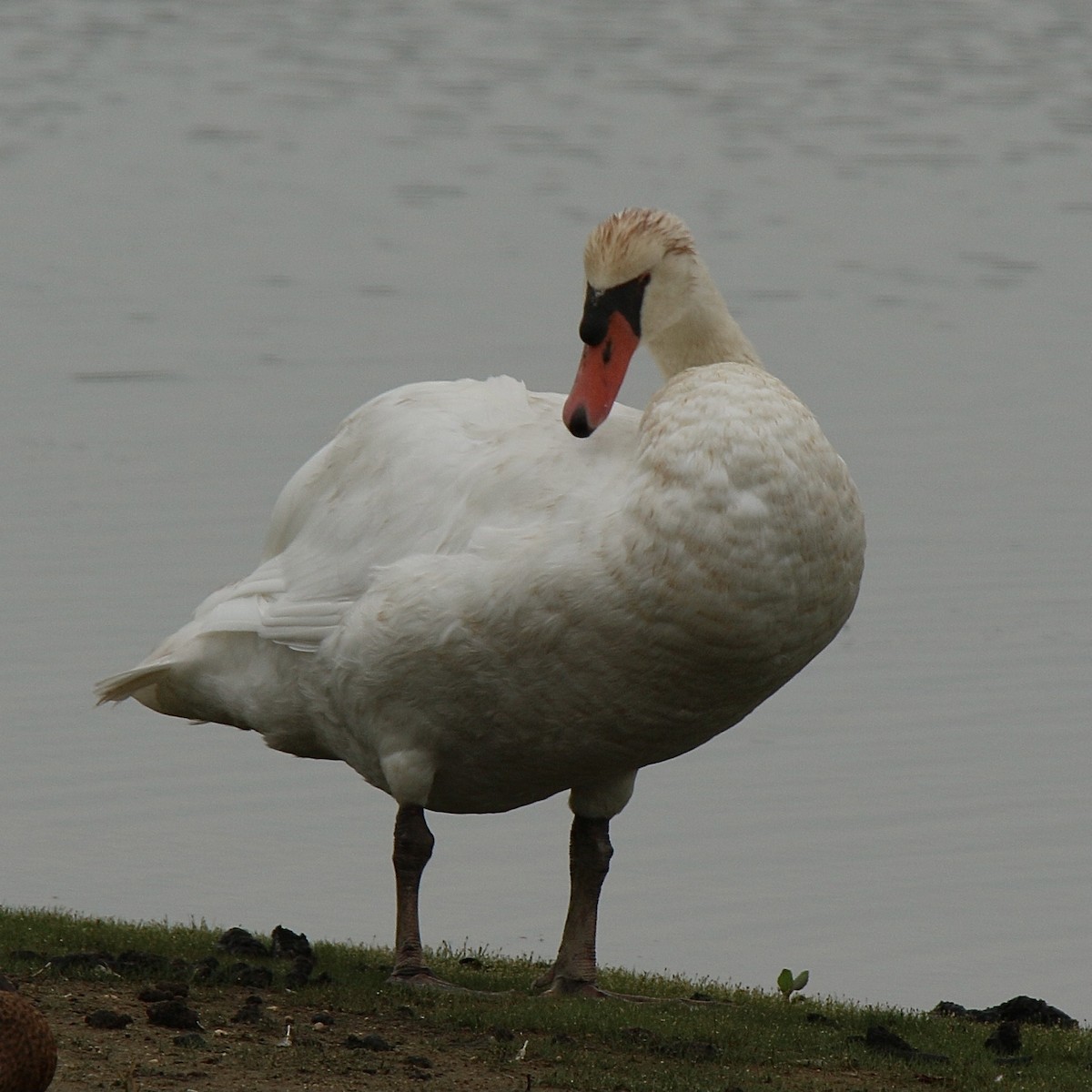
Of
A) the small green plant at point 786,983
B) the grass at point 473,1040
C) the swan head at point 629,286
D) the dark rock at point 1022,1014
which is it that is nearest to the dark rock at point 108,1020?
the grass at point 473,1040

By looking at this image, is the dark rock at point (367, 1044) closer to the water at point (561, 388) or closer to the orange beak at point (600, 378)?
the orange beak at point (600, 378)

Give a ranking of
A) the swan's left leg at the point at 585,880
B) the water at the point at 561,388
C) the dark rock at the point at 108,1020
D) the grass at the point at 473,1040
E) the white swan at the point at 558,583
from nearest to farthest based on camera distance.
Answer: the grass at the point at 473,1040, the dark rock at the point at 108,1020, the white swan at the point at 558,583, the swan's left leg at the point at 585,880, the water at the point at 561,388

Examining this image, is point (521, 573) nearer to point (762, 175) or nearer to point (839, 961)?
point (839, 961)

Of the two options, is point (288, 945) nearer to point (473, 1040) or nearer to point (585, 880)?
point (585, 880)

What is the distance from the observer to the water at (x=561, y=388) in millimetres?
12203

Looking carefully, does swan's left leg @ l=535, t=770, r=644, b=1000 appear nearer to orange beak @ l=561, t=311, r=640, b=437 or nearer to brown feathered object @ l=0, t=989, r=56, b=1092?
orange beak @ l=561, t=311, r=640, b=437

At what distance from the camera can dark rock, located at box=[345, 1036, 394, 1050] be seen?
23.6ft

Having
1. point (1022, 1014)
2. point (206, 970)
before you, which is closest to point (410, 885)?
point (206, 970)

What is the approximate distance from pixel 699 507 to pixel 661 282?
1.15 metres

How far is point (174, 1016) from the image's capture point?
7250mm

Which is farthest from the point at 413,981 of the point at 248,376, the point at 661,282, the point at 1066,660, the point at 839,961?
the point at 248,376

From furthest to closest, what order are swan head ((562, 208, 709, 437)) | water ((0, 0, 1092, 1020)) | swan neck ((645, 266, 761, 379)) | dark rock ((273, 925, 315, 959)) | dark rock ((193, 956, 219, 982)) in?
water ((0, 0, 1092, 1020)) < dark rock ((273, 925, 315, 959)) < swan neck ((645, 266, 761, 379)) < swan head ((562, 208, 709, 437)) < dark rock ((193, 956, 219, 982))

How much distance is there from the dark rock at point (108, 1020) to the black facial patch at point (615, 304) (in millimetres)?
2780

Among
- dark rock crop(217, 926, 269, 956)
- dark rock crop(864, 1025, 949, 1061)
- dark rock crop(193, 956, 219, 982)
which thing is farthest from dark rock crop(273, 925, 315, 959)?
dark rock crop(864, 1025, 949, 1061)
